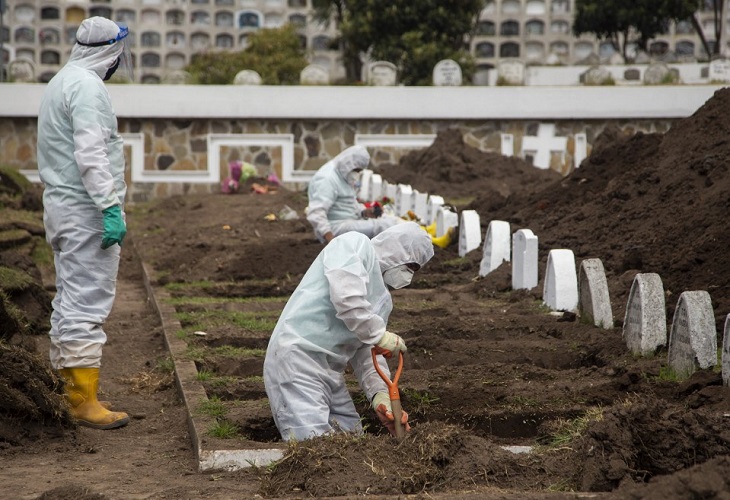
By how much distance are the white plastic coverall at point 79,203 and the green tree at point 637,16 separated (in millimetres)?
33555

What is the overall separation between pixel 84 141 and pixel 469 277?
5290 millimetres

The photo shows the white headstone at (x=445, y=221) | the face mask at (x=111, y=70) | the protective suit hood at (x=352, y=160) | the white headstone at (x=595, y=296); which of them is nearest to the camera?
the face mask at (x=111, y=70)

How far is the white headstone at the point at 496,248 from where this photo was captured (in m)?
10.6

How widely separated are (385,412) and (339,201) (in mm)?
6407

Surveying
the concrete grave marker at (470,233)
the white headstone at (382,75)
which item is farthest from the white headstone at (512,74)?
the concrete grave marker at (470,233)

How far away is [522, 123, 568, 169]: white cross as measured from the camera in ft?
73.5

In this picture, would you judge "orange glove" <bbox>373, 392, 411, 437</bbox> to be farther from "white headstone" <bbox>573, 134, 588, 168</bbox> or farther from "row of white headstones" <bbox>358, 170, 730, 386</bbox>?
"white headstone" <bbox>573, 134, 588, 168</bbox>

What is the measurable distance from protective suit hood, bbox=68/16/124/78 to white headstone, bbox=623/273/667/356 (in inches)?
128

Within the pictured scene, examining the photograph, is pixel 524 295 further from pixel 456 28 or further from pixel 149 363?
pixel 456 28

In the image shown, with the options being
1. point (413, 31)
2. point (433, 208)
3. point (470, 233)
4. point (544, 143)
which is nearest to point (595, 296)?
point (470, 233)

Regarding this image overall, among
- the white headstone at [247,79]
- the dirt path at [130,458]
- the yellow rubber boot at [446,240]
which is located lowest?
the dirt path at [130,458]

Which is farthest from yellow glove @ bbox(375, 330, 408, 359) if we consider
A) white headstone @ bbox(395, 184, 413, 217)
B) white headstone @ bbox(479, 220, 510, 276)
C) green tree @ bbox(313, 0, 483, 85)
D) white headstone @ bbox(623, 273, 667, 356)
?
green tree @ bbox(313, 0, 483, 85)

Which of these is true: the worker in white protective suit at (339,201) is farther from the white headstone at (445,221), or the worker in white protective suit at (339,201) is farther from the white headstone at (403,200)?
the white headstone at (403,200)

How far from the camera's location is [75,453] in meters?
5.79
